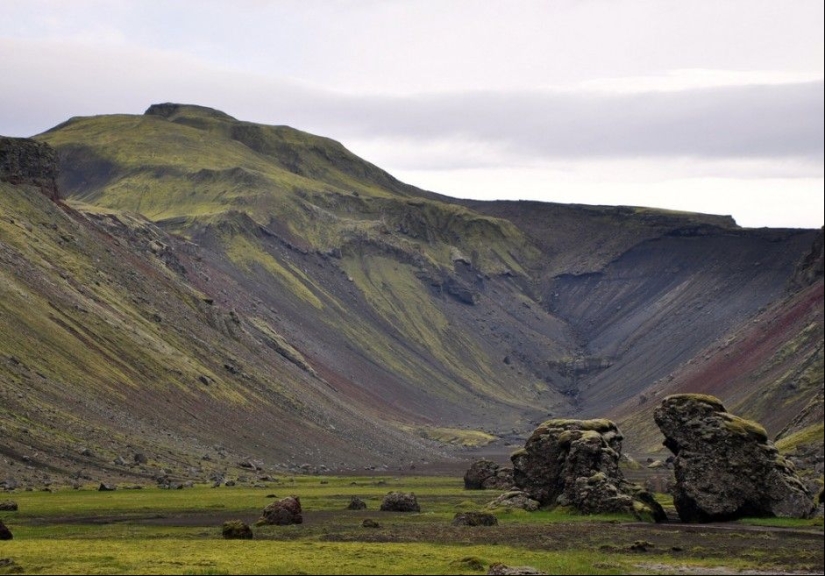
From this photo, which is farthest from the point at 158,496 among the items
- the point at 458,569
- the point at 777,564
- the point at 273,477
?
the point at 777,564

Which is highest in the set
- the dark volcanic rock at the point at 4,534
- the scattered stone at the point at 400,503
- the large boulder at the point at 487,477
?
the dark volcanic rock at the point at 4,534

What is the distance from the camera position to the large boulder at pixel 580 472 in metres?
86.9

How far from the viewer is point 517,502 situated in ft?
308

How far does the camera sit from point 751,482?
79875 millimetres

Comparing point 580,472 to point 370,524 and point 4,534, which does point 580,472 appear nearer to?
point 370,524

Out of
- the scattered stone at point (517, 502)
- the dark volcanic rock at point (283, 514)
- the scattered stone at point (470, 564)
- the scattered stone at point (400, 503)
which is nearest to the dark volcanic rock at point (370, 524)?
the dark volcanic rock at point (283, 514)

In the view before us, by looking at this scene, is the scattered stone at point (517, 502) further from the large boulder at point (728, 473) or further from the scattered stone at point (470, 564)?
the scattered stone at point (470, 564)

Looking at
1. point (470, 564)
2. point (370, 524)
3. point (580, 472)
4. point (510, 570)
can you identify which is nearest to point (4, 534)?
point (370, 524)

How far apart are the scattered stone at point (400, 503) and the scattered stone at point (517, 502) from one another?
641cm

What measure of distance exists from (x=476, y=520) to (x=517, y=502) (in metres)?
13.5

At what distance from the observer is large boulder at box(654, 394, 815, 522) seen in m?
78.8

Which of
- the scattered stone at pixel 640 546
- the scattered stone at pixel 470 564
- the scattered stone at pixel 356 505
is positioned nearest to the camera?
the scattered stone at pixel 470 564

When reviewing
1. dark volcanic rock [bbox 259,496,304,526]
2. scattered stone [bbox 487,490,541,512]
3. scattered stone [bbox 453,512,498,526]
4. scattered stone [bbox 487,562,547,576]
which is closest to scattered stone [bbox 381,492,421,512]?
scattered stone [bbox 487,490,541,512]

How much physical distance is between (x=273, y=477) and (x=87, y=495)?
41141 mm
